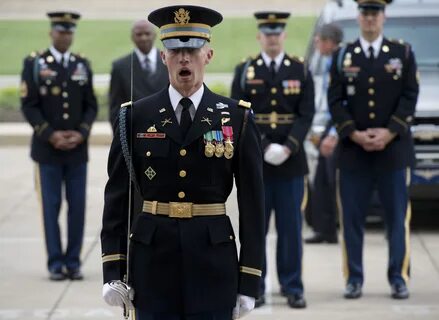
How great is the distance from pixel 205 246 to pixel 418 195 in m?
6.15

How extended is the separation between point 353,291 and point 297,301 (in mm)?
496

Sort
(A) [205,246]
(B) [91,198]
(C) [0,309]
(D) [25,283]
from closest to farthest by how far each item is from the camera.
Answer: (A) [205,246] < (C) [0,309] < (D) [25,283] < (B) [91,198]

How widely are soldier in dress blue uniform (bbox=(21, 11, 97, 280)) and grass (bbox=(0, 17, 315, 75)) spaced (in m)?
0.34

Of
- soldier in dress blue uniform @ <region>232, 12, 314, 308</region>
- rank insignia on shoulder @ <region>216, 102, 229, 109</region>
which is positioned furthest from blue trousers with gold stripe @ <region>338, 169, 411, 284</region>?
rank insignia on shoulder @ <region>216, 102, 229, 109</region>

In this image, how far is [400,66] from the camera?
339 inches

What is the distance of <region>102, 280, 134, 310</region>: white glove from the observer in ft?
15.9

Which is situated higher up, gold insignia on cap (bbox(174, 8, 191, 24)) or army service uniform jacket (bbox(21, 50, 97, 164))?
gold insignia on cap (bbox(174, 8, 191, 24))

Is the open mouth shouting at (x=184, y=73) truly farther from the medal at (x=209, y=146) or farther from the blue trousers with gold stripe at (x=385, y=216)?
the blue trousers with gold stripe at (x=385, y=216)

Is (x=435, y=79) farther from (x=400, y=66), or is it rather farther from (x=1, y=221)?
(x=1, y=221)

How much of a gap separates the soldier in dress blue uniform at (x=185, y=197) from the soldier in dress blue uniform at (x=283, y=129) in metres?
3.29

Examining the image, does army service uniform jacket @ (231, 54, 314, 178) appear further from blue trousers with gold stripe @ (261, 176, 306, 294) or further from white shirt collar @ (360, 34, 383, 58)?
white shirt collar @ (360, 34, 383, 58)

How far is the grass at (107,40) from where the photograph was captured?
34.1 feet

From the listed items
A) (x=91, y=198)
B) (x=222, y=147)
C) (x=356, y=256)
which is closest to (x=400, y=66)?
(x=356, y=256)

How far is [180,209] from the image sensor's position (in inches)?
195
